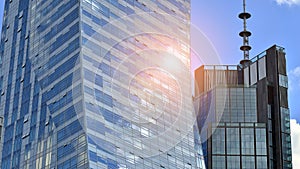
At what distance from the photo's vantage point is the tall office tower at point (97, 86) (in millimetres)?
143750

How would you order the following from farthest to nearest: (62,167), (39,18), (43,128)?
(39,18) → (43,128) → (62,167)

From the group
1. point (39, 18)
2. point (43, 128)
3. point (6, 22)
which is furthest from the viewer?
point (6, 22)

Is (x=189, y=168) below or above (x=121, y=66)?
below

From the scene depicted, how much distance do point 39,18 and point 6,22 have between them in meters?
17.0

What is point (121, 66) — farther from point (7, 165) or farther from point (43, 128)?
point (7, 165)

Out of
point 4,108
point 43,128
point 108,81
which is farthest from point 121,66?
point 4,108

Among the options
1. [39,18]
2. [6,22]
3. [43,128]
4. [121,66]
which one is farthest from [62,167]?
[6,22]

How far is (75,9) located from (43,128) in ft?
76.2

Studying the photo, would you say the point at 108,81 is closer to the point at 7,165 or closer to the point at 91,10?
the point at 91,10

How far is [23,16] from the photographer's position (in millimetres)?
173625

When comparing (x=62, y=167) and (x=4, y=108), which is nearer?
(x=62, y=167)

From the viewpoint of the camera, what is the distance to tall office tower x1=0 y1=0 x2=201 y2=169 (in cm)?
14375

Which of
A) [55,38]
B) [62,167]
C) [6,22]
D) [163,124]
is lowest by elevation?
[62,167]

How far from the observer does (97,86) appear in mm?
146750
